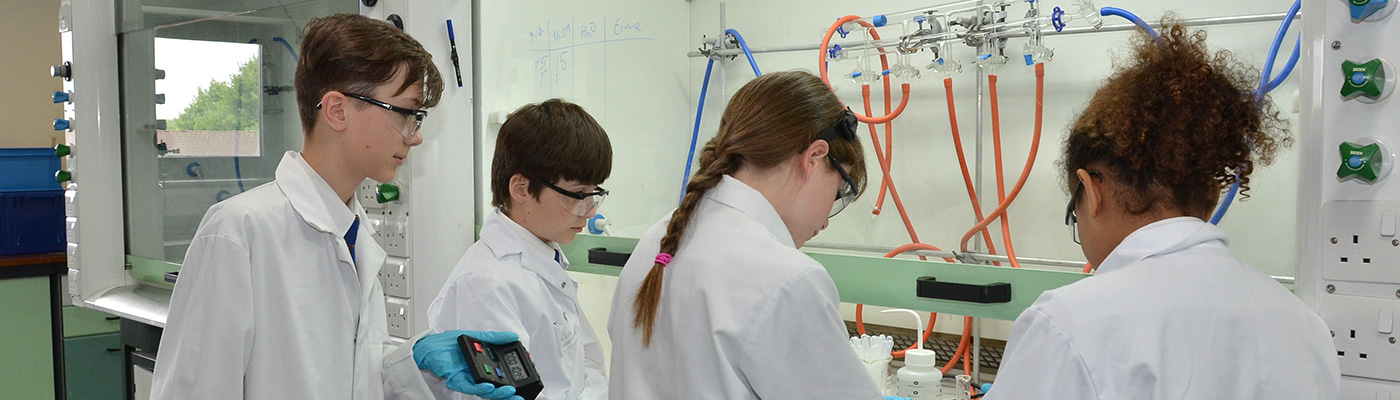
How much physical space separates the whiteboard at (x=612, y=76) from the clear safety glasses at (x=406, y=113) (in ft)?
2.62

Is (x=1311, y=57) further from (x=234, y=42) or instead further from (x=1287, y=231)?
(x=234, y=42)

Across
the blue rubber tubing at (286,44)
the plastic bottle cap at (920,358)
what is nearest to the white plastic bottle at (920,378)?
the plastic bottle cap at (920,358)

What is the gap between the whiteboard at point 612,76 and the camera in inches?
86.0

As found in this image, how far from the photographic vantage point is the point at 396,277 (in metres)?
2.10

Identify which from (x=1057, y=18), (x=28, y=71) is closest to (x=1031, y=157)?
(x=1057, y=18)

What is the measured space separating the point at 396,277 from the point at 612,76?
2.41 feet

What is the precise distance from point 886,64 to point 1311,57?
102 cm

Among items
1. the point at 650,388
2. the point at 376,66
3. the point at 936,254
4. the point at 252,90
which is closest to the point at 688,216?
the point at 650,388

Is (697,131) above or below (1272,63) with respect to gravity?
below

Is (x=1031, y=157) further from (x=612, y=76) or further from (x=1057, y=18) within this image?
(x=612, y=76)

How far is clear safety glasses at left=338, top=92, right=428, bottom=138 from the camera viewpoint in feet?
4.27

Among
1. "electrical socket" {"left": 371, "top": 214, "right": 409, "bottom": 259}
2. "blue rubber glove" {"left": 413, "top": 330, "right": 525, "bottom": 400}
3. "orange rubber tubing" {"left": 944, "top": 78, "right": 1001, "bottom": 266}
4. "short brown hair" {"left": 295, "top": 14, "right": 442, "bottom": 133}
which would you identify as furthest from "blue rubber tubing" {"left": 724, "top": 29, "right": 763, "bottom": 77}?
"blue rubber glove" {"left": 413, "top": 330, "right": 525, "bottom": 400}

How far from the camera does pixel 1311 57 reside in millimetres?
1304

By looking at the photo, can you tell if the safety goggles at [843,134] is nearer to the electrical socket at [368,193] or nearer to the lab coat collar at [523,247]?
the lab coat collar at [523,247]
